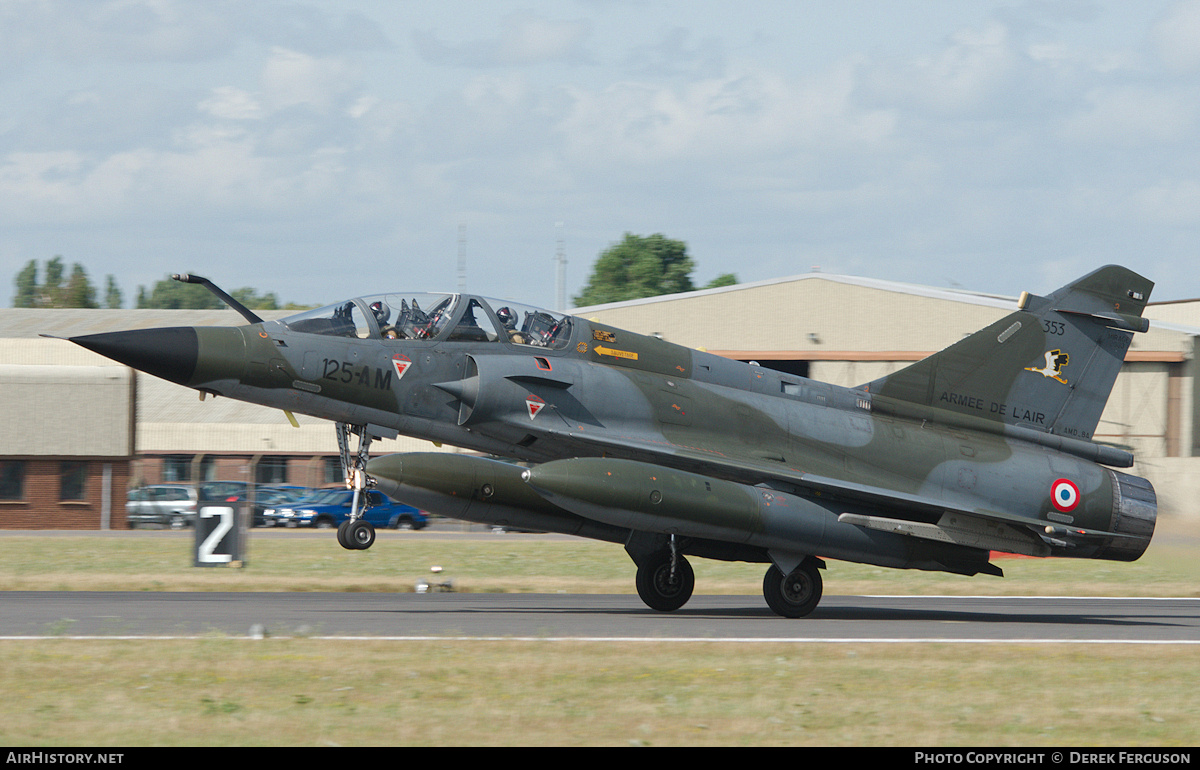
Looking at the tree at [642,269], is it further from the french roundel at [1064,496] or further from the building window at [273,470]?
the french roundel at [1064,496]

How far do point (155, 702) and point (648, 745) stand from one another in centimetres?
365

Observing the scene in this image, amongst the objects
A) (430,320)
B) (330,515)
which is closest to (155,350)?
(430,320)

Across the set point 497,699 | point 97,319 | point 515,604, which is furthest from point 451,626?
point 97,319

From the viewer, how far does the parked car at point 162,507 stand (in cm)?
3997

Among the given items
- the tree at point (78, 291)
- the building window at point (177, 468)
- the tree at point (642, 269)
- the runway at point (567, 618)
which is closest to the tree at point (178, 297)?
the tree at point (78, 291)

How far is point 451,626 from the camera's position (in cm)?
1375

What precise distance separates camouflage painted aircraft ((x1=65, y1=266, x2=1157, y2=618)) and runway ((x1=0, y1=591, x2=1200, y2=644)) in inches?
37.7

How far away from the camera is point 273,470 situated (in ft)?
168

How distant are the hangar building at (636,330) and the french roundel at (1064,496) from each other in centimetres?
2003

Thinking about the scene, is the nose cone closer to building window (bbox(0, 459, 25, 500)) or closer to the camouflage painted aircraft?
the camouflage painted aircraft

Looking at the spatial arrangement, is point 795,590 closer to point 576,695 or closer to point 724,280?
point 576,695

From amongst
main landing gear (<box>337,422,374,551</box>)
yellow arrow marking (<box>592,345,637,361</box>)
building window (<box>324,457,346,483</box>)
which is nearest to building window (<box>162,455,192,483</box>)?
building window (<box>324,457,346,483</box>)

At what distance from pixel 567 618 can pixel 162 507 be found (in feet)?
95.7

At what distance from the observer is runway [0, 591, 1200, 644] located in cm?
1314
